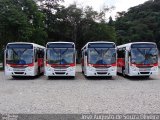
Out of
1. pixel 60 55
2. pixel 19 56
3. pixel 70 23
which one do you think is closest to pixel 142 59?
pixel 60 55

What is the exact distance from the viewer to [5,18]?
4259 centimetres

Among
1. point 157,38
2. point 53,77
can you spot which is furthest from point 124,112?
point 157,38

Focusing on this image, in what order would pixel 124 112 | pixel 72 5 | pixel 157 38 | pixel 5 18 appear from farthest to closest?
1. pixel 157 38
2. pixel 72 5
3. pixel 5 18
4. pixel 124 112

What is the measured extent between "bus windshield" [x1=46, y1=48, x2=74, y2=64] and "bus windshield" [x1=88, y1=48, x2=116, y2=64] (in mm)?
1389

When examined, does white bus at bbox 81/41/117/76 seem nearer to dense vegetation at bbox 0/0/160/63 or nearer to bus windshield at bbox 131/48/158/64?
bus windshield at bbox 131/48/158/64

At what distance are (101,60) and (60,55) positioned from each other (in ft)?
9.81

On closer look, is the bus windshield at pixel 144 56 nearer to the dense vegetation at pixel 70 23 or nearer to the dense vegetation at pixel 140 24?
the dense vegetation at pixel 70 23

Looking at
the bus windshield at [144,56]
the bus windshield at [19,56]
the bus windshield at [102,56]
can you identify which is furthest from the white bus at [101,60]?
the bus windshield at [19,56]

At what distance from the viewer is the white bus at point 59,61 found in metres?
27.0

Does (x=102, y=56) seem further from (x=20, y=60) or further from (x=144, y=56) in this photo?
(x=20, y=60)

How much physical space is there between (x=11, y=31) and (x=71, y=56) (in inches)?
713

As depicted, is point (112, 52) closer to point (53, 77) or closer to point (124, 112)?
point (53, 77)

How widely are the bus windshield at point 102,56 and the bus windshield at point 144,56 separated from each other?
1.44 meters

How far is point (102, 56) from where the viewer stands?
27125 millimetres
